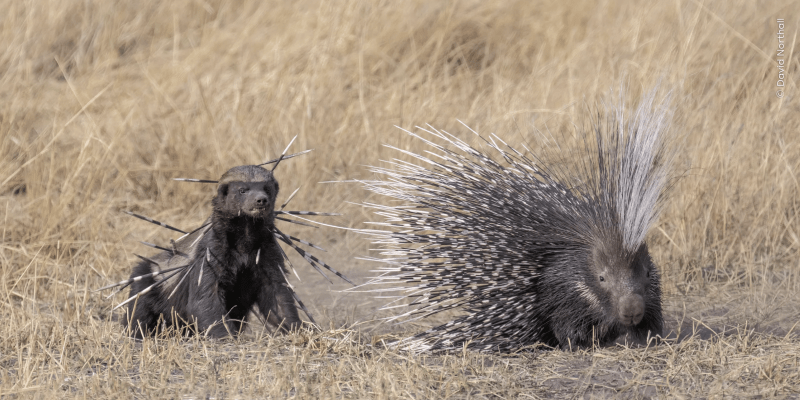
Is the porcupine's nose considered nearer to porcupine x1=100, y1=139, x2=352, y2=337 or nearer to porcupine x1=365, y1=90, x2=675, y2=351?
porcupine x1=365, y1=90, x2=675, y2=351

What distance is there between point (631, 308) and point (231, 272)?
6.12ft

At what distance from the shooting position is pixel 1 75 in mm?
7793

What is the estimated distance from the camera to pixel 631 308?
383 cm

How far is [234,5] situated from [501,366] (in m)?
7.24

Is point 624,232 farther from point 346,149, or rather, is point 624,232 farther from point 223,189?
point 346,149

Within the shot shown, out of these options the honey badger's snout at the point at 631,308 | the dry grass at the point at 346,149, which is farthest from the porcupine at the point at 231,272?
the honey badger's snout at the point at 631,308

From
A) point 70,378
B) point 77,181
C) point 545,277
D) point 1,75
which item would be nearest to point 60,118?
point 1,75

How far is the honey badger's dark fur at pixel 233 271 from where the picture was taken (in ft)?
13.7

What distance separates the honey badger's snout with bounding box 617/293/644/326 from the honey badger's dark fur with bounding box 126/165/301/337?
1.51 metres

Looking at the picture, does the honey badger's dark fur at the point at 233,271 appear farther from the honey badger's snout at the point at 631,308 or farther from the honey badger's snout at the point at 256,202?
the honey badger's snout at the point at 631,308

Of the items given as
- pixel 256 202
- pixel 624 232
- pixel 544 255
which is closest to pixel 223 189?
pixel 256 202

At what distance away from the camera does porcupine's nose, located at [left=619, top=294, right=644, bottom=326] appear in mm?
3826
